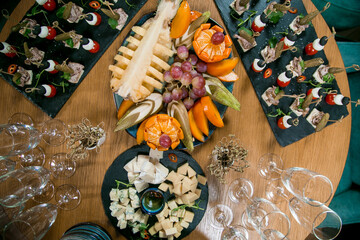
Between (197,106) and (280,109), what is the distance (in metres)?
0.53

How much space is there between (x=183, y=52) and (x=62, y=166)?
0.94 meters

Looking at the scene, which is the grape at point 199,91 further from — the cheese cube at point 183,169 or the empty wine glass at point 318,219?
the empty wine glass at point 318,219

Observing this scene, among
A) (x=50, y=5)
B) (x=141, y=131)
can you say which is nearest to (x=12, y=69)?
(x=50, y=5)

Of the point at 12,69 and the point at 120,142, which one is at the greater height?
the point at 12,69

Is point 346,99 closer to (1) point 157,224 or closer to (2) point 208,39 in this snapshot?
(2) point 208,39

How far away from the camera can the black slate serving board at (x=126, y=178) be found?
4.63 feet

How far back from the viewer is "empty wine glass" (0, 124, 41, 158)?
1228mm

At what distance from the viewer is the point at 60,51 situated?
1451 mm

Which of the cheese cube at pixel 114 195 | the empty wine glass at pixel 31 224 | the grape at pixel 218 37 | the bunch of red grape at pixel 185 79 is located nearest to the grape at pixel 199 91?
the bunch of red grape at pixel 185 79

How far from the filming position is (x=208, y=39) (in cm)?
123

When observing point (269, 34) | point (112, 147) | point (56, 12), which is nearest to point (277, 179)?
Answer: point (269, 34)

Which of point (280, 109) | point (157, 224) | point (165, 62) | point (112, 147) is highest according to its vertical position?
point (165, 62)

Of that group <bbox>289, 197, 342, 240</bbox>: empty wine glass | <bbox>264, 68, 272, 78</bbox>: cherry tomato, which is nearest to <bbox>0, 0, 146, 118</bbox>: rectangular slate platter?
<bbox>264, 68, 272, 78</bbox>: cherry tomato

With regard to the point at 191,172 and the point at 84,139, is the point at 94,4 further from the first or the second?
the point at 191,172
